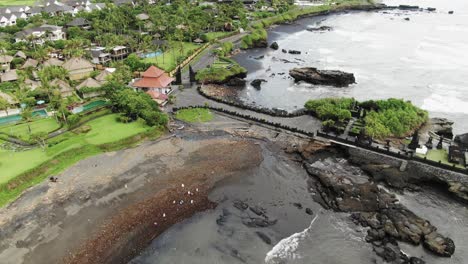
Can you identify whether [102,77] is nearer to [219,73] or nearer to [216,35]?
[219,73]

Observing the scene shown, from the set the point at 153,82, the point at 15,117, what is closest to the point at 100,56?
the point at 153,82

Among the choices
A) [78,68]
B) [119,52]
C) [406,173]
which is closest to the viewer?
[406,173]

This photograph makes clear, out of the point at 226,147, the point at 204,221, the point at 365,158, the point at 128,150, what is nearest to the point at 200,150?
the point at 226,147

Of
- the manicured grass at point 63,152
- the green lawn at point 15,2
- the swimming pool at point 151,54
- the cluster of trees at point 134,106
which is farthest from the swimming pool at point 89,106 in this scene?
the green lawn at point 15,2

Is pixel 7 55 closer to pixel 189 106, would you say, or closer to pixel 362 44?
pixel 189 106

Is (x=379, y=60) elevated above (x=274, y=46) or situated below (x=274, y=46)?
below

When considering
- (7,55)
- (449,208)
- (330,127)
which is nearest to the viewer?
(449,208)

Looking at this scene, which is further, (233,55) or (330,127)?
(233,55)

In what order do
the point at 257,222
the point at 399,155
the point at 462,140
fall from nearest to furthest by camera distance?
the point at 257,222 → the point at 399,155 → the point at 462,140
